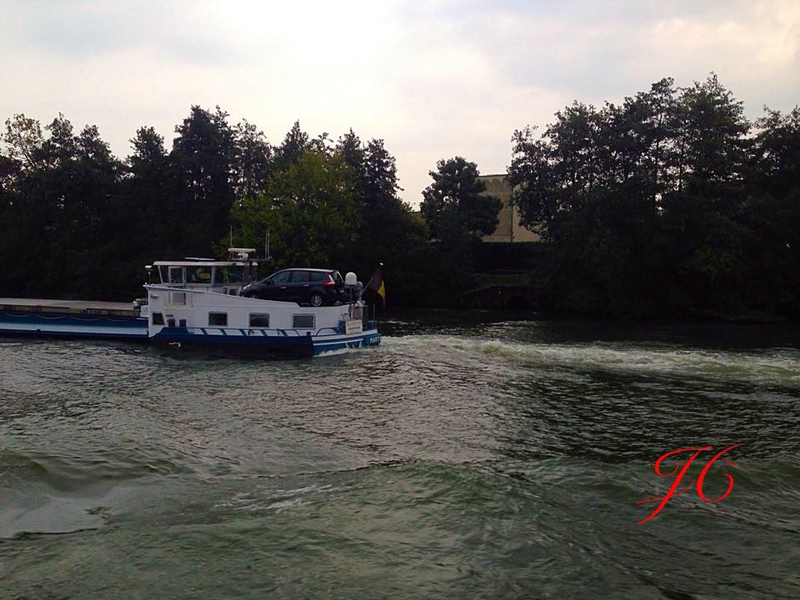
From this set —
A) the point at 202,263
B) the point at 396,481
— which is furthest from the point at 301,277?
the point at 396,481

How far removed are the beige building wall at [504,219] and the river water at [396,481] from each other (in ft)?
167

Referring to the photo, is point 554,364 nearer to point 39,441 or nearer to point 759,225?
point 39,441


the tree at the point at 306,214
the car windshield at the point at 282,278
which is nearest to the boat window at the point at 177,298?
the car windshield at the point at 282,278

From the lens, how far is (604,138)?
4869 centimetres

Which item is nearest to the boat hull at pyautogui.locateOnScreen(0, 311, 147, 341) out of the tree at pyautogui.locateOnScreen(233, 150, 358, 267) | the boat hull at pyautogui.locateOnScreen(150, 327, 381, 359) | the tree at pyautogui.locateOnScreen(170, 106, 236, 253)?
the boat hull at pyautogui.locateOnScreen(150, 327, 381, 359)

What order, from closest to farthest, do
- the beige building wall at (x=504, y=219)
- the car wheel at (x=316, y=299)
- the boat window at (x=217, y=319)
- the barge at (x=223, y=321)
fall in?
the barge at (x=223, y=321) → the boat window at (x=217, y=319) → the car wheel at (x=316, y=299) → the beige building wall at (x=504, y=219)

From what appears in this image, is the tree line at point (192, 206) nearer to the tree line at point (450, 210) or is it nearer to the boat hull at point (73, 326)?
the tree line at point (450, 210)

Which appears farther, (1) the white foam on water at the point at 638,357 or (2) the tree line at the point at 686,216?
(2) the tree line at the point at 686,216

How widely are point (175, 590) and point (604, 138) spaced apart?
4719 centimetres

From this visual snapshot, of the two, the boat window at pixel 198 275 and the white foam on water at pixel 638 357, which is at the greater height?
the boat window at pixel 198 275

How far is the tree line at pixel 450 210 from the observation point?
46031 mm

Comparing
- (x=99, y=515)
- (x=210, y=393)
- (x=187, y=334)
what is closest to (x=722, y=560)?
(x=99, y=515)

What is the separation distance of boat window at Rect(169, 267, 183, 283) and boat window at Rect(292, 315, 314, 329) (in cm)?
577

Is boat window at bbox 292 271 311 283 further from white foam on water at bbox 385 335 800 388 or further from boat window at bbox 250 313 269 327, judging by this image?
white foam on water at bbox 385 335 800 388
